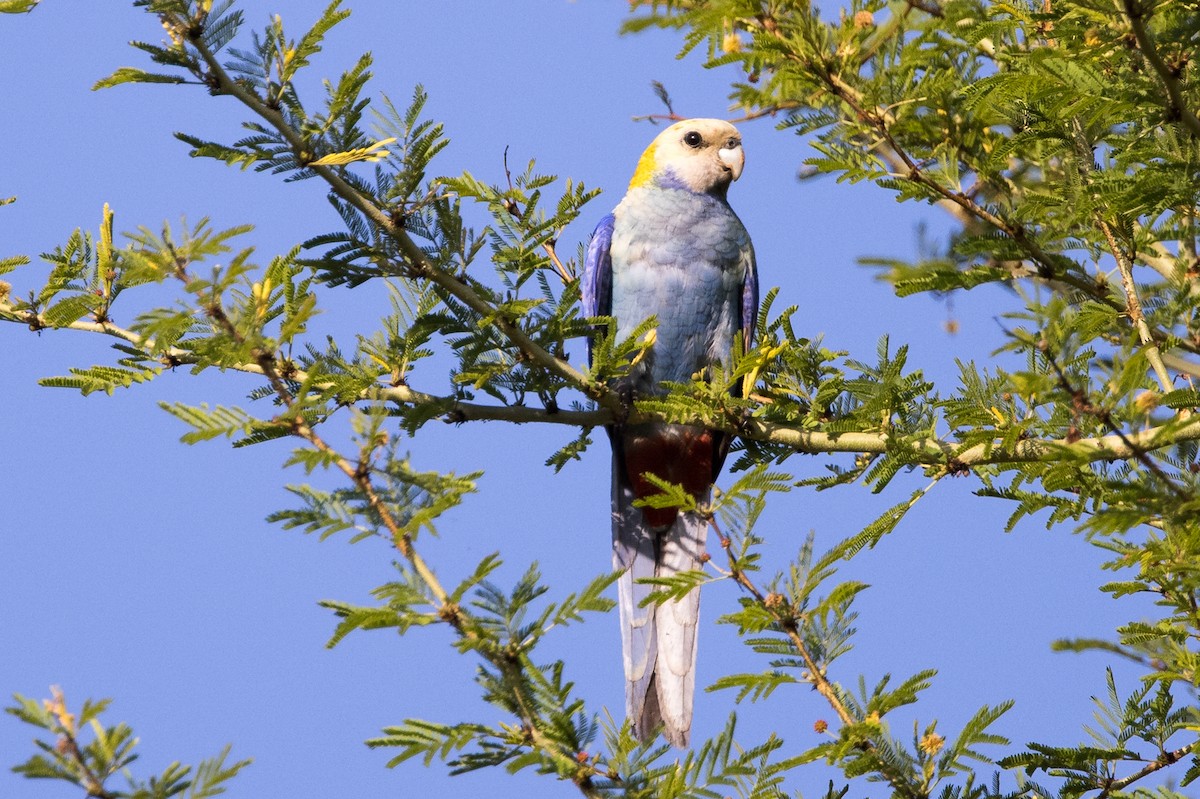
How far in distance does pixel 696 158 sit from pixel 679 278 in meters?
0.77

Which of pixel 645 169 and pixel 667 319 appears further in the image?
pixel 645 169

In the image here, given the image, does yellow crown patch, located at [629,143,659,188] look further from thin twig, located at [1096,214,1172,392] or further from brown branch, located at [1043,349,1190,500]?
brown branch, located at [1043,349,1190,500]

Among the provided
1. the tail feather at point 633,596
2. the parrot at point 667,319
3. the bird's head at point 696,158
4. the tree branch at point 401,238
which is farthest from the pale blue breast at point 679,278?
the tree branch at point 401,238

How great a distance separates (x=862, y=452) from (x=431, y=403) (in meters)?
1.35

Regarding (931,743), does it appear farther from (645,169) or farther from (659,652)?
(645,169)

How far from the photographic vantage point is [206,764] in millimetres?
2248

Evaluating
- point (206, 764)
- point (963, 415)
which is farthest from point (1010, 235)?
point (206, 764)

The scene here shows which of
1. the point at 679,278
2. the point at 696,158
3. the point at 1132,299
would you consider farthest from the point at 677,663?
the point at 696,158

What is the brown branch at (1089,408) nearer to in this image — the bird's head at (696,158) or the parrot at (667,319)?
the parrot at (667,319)

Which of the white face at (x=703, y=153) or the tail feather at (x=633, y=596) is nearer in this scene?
the tail feather at (x=633, y=596)

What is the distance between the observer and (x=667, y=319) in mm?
4785

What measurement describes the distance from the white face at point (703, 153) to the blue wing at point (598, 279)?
54cm

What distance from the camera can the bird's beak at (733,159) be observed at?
17.5ft

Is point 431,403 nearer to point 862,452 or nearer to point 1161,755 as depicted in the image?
point 862,452
